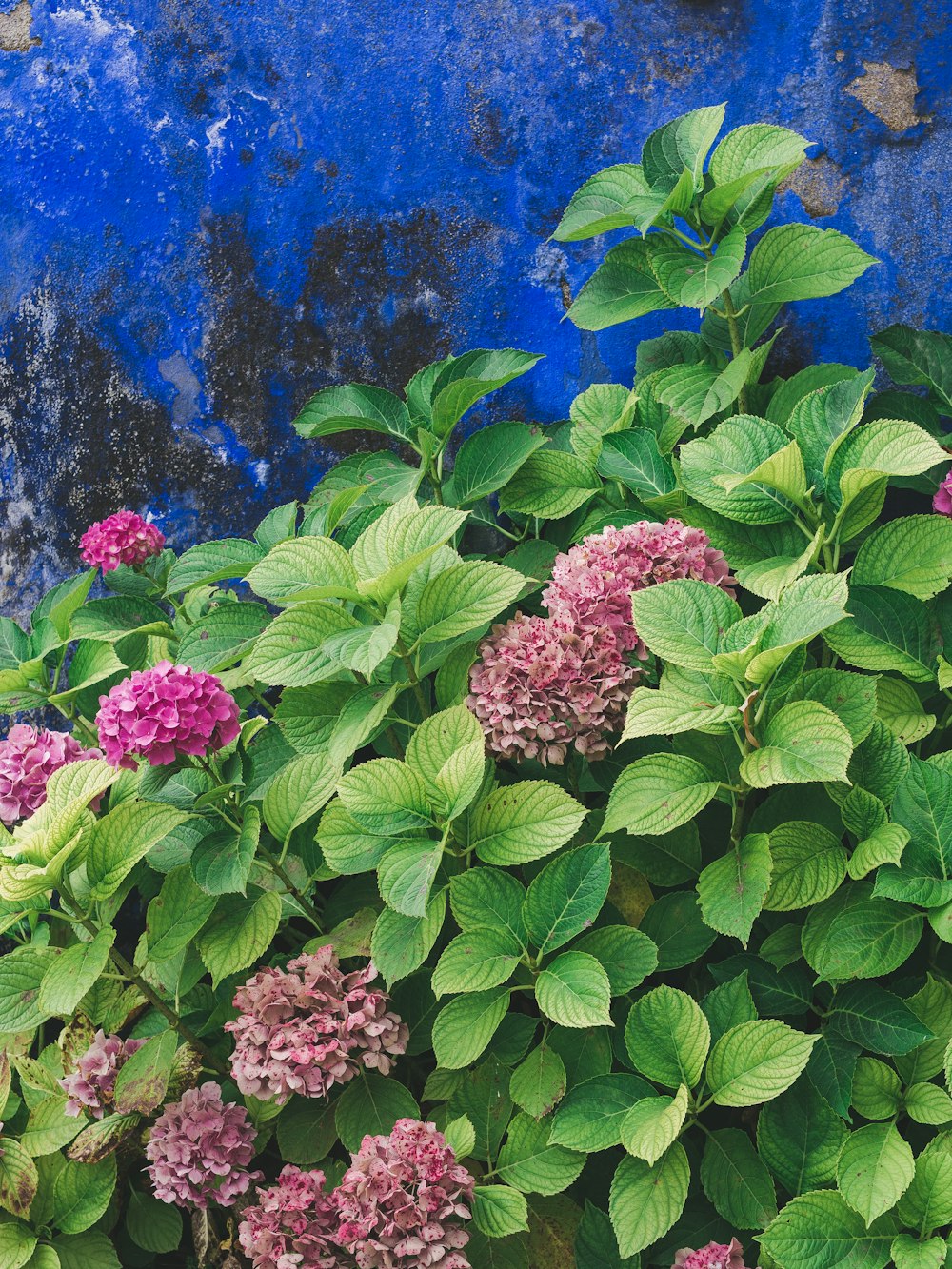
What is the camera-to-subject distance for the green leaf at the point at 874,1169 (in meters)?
1.38

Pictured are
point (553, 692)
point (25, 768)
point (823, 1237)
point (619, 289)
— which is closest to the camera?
point (823, 1237)

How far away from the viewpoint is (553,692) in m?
1.65

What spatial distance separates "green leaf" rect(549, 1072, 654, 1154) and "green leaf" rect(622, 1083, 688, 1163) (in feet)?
0.12

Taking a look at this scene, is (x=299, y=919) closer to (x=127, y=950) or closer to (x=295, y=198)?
(x=127, y=950)

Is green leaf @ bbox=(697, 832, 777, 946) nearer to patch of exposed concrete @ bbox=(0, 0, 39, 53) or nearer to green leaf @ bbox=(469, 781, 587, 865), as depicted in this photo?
green leaf @ bbox=(469, 781, 587, 865)

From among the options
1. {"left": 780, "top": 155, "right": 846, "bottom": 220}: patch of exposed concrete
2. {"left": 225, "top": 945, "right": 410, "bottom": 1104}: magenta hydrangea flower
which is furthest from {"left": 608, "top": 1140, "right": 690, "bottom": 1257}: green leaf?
{"left": 780, "top": 155, "right": 846, "bottom": 220}: patch of exposed concrete

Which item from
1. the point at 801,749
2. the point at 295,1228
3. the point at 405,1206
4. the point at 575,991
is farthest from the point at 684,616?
the point at 295,1228

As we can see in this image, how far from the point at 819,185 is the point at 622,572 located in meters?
1.01

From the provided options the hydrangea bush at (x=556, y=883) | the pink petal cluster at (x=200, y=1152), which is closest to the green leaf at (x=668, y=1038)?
the hydrangea bush at (x=556, y=883)

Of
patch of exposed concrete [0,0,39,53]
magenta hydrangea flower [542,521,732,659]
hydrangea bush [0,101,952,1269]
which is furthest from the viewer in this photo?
patch of exposed concrete [0,0,39,53]

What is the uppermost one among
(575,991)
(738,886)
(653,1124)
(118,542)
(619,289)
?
(619,289)

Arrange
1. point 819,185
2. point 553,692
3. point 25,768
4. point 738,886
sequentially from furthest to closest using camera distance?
point 819,185 < point 25,768 < point 553,692 < point 738,886

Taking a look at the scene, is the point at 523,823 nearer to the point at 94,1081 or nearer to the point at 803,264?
the point at 94,1081

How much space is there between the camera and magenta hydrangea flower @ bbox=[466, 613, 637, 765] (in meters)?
1.64
